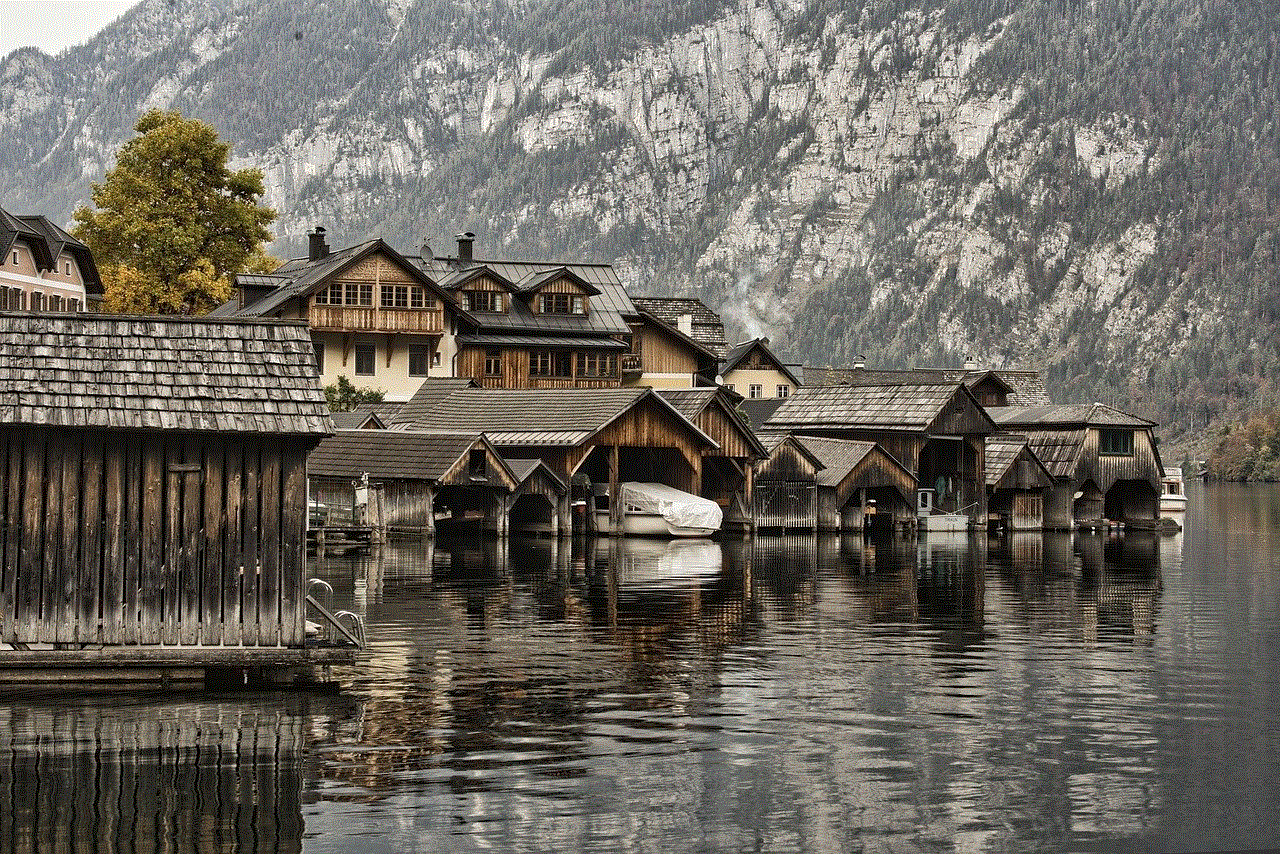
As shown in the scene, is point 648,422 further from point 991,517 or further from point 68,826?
point 68,826

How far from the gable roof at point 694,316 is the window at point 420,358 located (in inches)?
1073

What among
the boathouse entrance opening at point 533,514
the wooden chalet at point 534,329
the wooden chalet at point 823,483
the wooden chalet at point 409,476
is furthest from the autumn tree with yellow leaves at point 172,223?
the wooden chalet at point 823,483

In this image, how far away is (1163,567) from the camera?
219 ft

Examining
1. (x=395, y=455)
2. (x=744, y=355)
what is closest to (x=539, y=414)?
(x=395, y=455)

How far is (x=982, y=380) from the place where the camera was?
390 feet

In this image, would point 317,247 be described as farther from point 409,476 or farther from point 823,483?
point 409,476

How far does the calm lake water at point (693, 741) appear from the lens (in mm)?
21188

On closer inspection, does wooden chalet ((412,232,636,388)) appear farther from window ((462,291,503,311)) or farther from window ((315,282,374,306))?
window ((315,282,374,306))

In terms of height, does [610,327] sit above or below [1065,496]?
above

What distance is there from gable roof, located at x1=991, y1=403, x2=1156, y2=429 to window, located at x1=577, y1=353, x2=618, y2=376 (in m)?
22.8

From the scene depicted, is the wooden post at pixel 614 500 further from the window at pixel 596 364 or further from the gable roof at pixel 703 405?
the window at pixel 596 364

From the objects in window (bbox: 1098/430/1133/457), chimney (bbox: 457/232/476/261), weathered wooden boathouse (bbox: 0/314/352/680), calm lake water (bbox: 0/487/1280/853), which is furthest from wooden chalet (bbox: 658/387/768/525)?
weathered wooden boathouse (bbox: 0/314/352/680)

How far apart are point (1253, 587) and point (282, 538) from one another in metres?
37.4

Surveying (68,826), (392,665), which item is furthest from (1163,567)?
(68,826)
